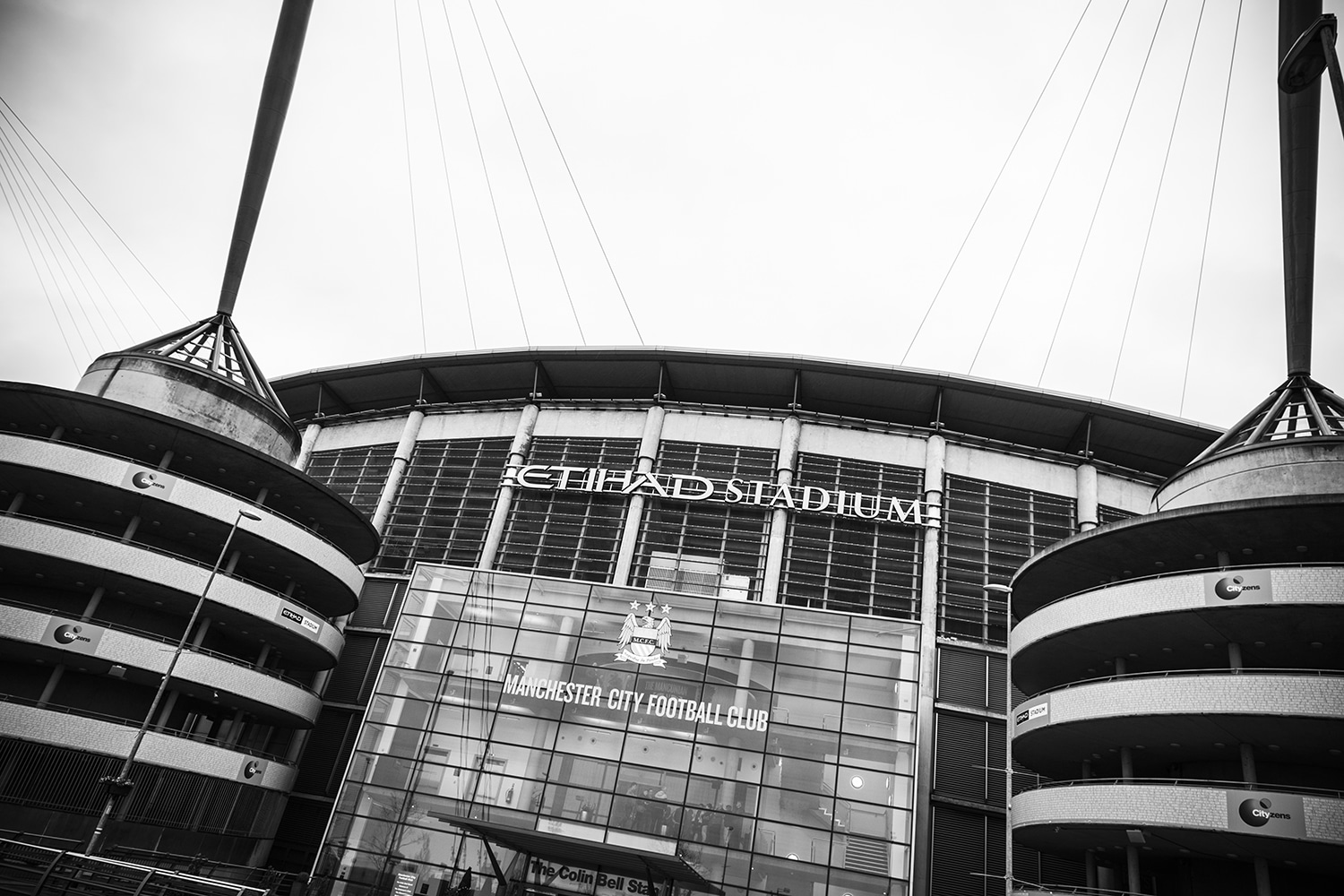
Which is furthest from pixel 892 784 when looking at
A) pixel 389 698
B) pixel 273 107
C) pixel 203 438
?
pixel 273 107

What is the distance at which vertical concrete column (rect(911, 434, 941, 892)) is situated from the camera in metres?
35.4

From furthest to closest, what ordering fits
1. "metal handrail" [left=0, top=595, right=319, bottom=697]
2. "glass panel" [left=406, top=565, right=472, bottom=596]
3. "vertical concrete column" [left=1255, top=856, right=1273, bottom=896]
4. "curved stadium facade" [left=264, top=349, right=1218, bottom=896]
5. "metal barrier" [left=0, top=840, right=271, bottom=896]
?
1. "glass panel" [left=406, top=565, right=472, bottom=596]
2. "metal handrail" [left=0, top=595, right=319, bottom=697]
3. "curved stadium facade" [left=264, top=349, right=1218, bottom=896]
4. "vertical concrete column" [left=1255, top=856, right=1273, bottom=896]
5. "metal barrier" [left=0, top=840, right=271, bottom=896]

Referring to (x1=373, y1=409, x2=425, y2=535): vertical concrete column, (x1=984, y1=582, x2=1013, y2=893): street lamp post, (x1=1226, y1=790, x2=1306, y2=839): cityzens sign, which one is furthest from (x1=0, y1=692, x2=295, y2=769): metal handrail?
(x1=1226, y1=790, x2=1306, y2=839): cityzens sign

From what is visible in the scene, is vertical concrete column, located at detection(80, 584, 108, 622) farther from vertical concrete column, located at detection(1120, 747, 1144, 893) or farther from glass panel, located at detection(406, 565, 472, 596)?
vertical concrete column, located at detection(1120, 747, 1144, 893)

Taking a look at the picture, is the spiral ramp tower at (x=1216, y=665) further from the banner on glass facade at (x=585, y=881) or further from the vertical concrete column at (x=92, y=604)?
the vertical concrete column at (x=92, y=604)

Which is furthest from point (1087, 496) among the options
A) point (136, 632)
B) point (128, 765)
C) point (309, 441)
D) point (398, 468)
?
point (309, 441)

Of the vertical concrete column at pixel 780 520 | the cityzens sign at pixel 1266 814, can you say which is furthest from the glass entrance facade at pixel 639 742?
the cityzens sign at pixel 1266 814

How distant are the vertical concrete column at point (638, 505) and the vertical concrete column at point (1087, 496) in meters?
22.3

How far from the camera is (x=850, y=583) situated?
43.0 m

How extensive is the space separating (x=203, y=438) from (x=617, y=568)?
785 inches

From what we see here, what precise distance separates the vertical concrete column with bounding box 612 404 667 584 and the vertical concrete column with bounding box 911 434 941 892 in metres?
14.5

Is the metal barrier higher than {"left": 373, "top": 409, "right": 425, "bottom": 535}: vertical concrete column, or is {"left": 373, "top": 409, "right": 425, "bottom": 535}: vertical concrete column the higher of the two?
{"left": 373, "top": 409, "right": 425, "bottom": 535}: vertical concrete column

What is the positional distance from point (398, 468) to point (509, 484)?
315 inches

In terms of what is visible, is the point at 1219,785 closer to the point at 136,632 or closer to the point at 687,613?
the point at 687,613
